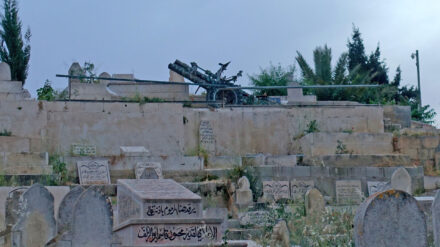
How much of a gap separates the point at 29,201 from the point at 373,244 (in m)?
5.51

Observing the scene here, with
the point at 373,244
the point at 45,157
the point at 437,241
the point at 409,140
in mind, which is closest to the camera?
the point at 373,244

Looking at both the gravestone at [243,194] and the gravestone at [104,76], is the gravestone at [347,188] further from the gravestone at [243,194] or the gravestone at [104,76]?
the gravestone at [104,76]

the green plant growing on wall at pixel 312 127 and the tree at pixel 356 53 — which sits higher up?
the tree at pixel 356 53

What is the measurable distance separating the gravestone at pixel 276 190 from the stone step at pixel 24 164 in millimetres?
4988

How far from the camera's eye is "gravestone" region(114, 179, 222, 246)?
12.4 metres

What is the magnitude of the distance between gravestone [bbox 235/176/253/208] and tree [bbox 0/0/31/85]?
11.4 meters

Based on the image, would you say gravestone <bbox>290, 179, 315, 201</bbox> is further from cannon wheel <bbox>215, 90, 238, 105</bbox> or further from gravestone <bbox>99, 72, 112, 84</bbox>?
gravestone <bbox>99, 72, 112, 84</bbox>

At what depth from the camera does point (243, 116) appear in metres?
24.8

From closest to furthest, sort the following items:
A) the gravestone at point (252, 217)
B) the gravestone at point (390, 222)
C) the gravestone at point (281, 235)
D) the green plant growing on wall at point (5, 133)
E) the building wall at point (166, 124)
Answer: the gravestone at point (390, 222) < the gravestone at point (281, 235) < the gravestone at point (252, 217) < the green plant growing on wall at point (5, 133) < the building wall at point (166, 124)

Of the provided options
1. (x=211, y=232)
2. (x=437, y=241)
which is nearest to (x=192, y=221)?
(x=211, y=232)

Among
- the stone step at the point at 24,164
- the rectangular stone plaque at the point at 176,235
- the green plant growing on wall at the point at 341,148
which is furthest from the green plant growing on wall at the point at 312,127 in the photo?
the rectangular stone plaque at the point at 176,235

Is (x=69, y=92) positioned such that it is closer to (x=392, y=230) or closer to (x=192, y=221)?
(x=192, y=221)

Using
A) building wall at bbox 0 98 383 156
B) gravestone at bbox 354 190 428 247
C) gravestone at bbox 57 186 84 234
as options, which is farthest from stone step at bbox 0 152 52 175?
gravestone at bbox 354 190 428 247

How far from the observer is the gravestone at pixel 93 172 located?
2025cm
